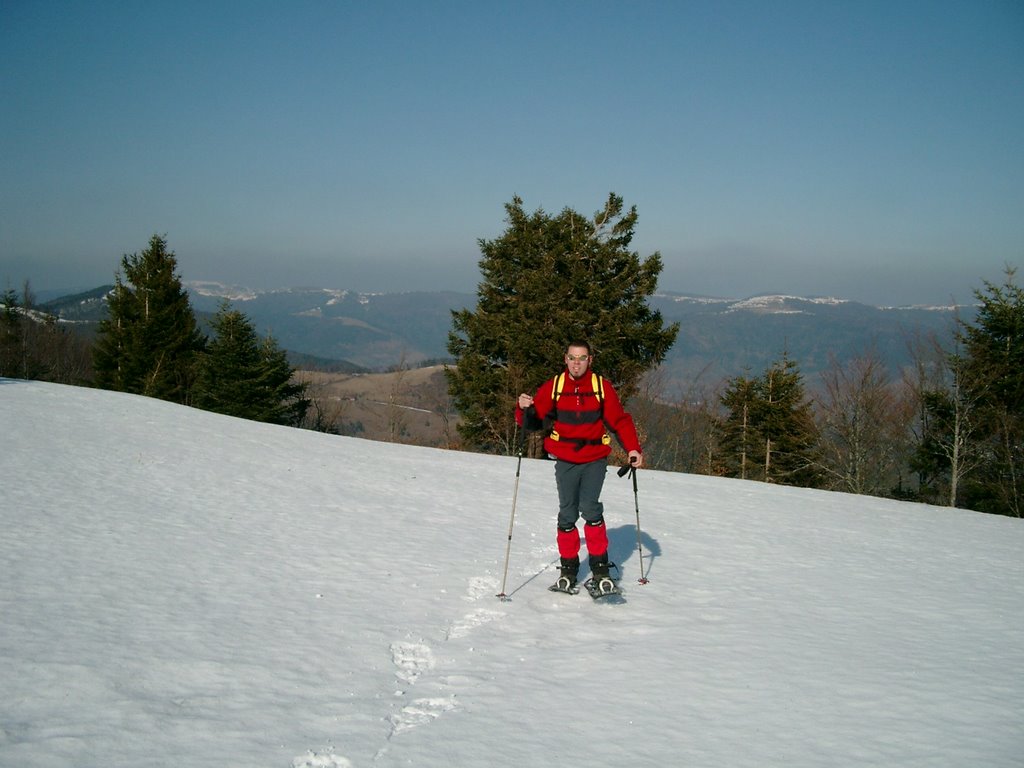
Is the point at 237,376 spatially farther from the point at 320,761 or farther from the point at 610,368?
the point at 320,761

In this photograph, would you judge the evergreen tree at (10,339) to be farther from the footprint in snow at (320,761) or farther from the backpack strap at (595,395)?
the footprint in snow at (320,761)

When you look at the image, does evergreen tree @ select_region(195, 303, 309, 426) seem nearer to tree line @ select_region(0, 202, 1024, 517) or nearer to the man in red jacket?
tree line @ select_region(0, 202, 1024, 517)

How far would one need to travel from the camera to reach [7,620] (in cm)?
552

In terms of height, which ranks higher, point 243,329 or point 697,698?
point 243,329

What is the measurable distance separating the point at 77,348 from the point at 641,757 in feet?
232

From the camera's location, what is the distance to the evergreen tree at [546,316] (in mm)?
34594

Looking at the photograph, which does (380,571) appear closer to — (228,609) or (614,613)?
(228,609)

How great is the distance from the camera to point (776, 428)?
34688 mm

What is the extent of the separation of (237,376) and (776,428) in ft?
88.4

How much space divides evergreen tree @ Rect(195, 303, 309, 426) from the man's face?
30669mm

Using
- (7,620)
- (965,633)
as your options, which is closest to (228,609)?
(7,620)

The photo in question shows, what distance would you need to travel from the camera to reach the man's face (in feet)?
23.5

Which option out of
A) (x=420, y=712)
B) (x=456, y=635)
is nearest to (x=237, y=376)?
(x=456, y=635)

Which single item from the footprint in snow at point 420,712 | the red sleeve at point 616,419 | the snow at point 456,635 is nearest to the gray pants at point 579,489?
the red sleeve at point 616,419
